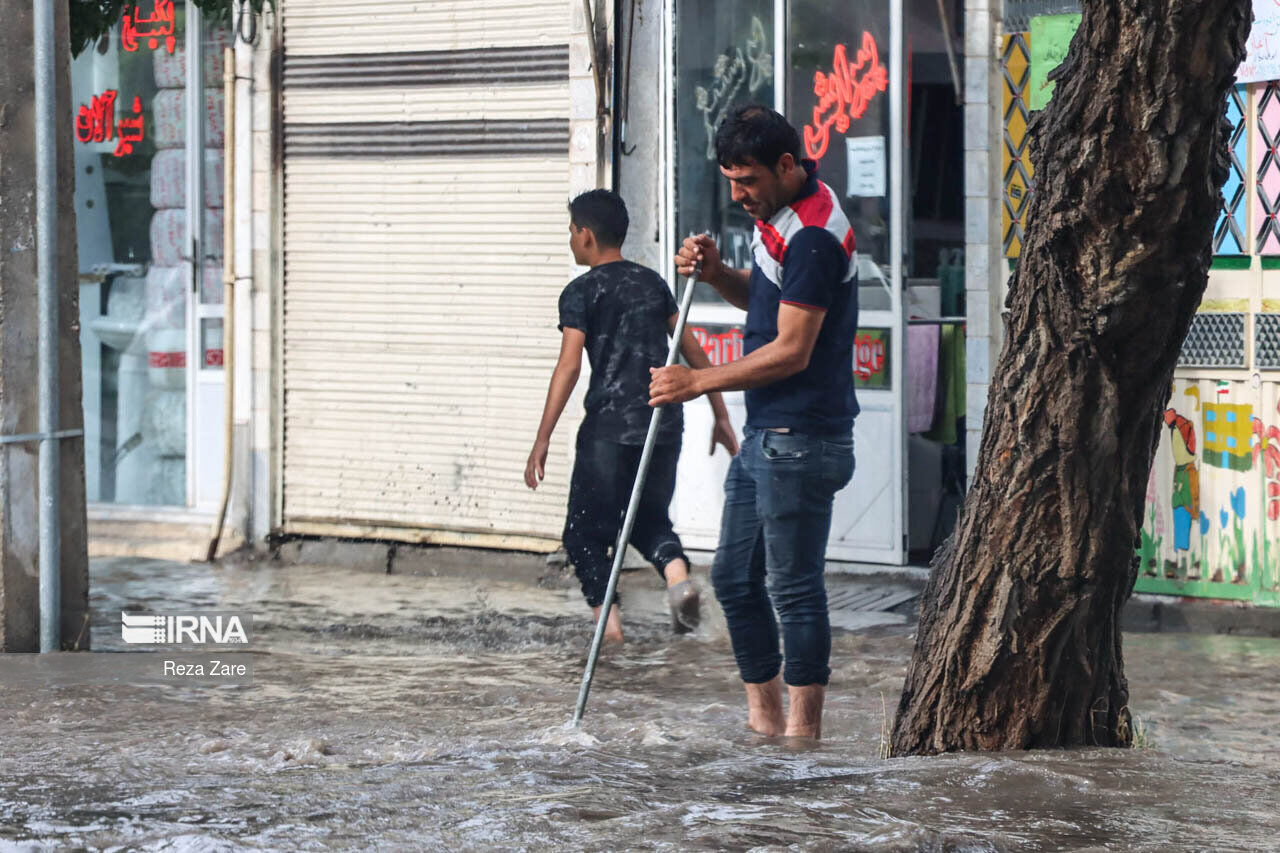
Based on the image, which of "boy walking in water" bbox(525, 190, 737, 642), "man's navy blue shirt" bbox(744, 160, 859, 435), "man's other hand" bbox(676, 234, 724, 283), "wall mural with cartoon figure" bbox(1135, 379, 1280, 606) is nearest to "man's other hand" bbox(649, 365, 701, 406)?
"man's navy blue shirt" bbox(744, 160, 859, 435)

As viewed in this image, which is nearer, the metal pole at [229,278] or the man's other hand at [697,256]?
the man's other hand at [697,256]

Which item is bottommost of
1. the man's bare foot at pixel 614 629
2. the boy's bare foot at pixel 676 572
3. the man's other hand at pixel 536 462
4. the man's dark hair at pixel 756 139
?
the man's bare foot at pixel 614 629

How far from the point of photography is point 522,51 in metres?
9.25

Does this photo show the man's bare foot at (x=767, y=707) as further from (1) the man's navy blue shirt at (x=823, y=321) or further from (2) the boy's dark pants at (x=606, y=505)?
(2) the boy's dark pants at (x=606, y=505)

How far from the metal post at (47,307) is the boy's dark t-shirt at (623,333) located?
203 cm

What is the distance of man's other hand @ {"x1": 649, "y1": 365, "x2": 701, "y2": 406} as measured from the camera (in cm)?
515

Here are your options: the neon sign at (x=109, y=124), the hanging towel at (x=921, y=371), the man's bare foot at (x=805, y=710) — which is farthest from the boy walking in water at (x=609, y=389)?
the neon sign at (x=109, y=124)

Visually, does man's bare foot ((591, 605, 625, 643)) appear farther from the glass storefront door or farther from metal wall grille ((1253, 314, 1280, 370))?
the glass storefront door

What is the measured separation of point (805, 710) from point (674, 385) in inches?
42.6

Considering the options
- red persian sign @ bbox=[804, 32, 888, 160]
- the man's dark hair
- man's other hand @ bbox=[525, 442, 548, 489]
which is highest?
red persian sign @ bbox=[804, 32, 888, 160]

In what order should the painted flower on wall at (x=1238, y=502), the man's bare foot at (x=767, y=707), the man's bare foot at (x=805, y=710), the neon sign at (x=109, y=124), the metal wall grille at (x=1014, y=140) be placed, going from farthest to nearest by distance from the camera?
the neon sign at (x=109, y=124)
the metal wall grille at (x=1014, y=140)
the painted flower on wall at (x=1238, y=502)
the man's bare foot at (x=767, y=707)
the man's bare foot at (x=805, y=710)

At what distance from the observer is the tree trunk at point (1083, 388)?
4.24 metres

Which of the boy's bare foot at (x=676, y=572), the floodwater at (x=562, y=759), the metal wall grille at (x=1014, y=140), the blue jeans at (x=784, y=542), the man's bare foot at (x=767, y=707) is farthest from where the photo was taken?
the metal wall grille at (x=1014, y=140)

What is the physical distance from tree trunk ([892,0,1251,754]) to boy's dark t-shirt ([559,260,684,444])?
99.4 inches
